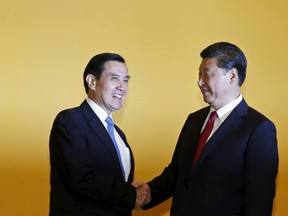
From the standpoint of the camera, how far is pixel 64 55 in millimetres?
2764

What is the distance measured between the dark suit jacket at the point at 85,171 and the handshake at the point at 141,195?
8 cm

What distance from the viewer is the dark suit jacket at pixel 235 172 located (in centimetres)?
187

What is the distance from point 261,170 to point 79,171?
2.38ft

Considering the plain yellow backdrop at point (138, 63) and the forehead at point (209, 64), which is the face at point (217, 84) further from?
the plain yellow backdrop at point (138, 63)

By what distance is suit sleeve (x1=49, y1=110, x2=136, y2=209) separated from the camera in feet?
6.75

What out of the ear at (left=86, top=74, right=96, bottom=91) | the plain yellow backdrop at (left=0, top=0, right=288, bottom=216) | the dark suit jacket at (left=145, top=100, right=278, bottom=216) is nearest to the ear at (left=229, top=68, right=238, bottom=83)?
the dark suit jacket at (left=145, top=100, right=278, bottom=216)

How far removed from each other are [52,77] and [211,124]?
3.41 feet

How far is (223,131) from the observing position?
201cm

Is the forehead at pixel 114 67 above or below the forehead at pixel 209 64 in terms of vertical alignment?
above

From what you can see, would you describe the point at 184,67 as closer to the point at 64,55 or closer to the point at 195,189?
the point at 64,55

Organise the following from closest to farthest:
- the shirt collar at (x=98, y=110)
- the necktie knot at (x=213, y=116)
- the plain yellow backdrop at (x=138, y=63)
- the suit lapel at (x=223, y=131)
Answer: the suit lapel at (x=223, y=131) < the necktie knot at (x=213, y=116) < the shirt collar at (x=98, y=110) < the plain yellow backdrop at (x=138, y=63)

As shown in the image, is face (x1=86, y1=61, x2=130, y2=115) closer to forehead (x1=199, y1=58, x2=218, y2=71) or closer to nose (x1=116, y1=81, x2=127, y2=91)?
nose (x1=116, y1=81, x2=127, y2=91)

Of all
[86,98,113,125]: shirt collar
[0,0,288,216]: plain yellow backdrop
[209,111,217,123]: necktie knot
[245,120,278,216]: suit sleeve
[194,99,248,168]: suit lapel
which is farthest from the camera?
[0,0,288,216]: plain yellow backdrop

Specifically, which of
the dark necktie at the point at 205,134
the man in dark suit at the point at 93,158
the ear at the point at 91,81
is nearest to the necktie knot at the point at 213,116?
the dark necktie at the point at 205,134
